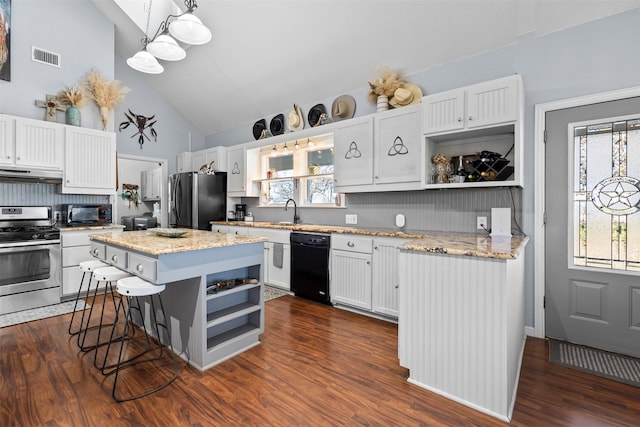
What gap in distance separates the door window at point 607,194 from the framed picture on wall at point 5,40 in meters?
6.01

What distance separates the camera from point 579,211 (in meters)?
2.56

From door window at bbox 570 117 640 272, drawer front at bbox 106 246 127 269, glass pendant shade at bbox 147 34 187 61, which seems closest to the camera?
drawer front at bbox 106 246 127 269

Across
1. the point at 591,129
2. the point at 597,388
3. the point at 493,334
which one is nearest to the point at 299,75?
the point at 591,129

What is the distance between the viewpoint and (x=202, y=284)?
2111 mm

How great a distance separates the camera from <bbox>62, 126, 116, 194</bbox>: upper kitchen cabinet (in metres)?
3.81

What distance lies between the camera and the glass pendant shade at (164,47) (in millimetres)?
2568

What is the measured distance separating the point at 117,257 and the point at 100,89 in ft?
10.0

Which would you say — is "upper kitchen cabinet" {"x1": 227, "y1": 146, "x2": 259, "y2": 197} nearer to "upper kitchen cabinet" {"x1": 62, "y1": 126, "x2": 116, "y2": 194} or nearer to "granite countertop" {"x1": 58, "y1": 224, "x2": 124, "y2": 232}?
"upper kitchen cabinet" {"x1": 62, "y1": 126, "x2": 116, "y2": 194}

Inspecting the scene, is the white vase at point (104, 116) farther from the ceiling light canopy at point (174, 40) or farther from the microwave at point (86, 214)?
the ceiling light canopy at point (174, 40)

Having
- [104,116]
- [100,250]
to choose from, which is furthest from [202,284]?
[104,116]

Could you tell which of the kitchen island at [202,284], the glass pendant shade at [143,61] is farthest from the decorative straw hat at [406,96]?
the glass pendant shade at [143,61]

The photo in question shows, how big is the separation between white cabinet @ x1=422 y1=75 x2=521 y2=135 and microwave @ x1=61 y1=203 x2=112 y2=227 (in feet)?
14.0

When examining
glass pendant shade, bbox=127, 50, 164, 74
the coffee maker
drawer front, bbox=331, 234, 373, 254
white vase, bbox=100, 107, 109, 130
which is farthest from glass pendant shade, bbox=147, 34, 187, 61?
the coffee maker

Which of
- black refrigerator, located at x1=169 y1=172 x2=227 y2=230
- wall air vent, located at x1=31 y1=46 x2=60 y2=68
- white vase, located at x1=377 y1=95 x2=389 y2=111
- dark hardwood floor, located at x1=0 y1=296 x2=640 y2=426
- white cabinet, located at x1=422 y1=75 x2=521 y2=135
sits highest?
wall air vent, located at x1=31 y1=46 x2=60 y2=68
